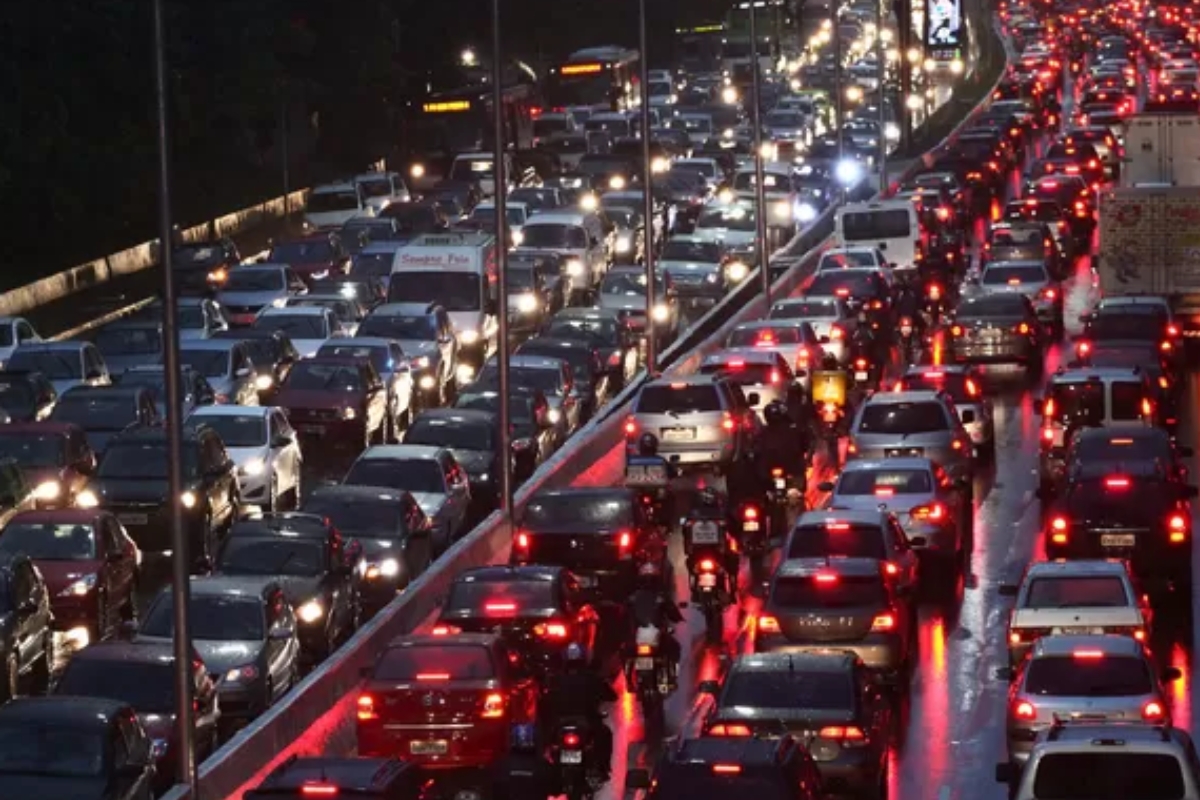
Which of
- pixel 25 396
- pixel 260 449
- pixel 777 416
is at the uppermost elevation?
pixel 25 396

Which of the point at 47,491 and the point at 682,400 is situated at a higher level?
the point at 682,400

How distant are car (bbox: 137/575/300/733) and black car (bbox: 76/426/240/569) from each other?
7380 millimetres

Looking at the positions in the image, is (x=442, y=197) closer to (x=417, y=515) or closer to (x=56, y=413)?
(x=56, y=413)

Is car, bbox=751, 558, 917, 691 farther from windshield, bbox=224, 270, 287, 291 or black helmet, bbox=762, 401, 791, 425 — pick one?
windshield, bbox=224, 270, 287, 291

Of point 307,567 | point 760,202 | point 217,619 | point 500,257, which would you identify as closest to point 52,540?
point 307,567

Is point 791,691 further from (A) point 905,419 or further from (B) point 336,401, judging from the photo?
(B) point 336,401

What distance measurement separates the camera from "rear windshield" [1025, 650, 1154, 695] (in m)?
27.1

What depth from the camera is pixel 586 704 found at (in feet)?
93.2

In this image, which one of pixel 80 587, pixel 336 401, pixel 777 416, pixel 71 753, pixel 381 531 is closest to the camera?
pixel 71 753

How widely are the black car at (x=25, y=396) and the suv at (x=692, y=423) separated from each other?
7.93m

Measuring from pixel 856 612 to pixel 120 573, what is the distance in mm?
8802

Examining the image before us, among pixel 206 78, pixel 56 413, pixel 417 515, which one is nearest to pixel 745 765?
pixel 417 515

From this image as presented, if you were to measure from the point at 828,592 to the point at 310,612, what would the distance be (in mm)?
6180

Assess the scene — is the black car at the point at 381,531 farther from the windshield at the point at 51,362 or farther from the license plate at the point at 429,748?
the windshield at the point at 51,362
